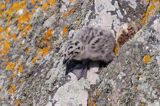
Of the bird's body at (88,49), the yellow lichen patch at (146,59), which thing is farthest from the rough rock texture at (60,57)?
the bird's body at (88,49)

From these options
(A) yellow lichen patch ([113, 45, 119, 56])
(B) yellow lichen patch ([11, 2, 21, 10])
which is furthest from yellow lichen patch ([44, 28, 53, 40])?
(A) yellow lichen patch ([113, 45, 119, 56])

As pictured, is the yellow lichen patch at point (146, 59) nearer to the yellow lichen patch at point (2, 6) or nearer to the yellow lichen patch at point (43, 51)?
the yellow lichen patch at point (43, 51)

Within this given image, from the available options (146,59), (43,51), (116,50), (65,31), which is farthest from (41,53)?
(146,59)

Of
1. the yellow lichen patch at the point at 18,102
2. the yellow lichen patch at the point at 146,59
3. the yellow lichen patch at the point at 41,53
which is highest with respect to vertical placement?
the yellow lichen patch at the point at 146,59

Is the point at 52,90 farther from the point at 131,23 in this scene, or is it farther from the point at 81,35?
the point at 131,23

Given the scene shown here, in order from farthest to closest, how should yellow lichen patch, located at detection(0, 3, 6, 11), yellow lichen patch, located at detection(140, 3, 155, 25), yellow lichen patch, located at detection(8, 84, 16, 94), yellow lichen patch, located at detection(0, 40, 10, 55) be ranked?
yellow lichen patch, located at detection(0, 3, 6, 11), yellow lichen patch, located at detection(0, 40, 10, 55), yellow lichen patch, located at detection(8, 84, 16, 94), yellow lichen patch, located at detection(140, 3, 155, 25)

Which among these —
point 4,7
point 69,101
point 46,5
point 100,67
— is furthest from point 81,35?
point 4,7

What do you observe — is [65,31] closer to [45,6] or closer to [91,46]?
[45,6]

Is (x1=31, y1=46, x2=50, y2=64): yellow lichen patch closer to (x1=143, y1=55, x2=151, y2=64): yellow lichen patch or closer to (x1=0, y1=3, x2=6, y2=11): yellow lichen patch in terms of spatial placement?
(x1=0, y1=3, x2=6, y2=11): yellow lichen patch
